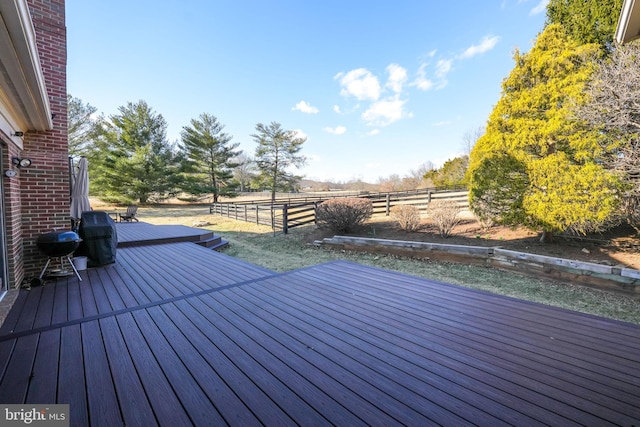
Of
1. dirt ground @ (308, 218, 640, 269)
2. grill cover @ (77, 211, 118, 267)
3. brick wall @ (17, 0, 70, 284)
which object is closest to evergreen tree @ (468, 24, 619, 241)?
dirt ground @ (308, 218, 640, 269)

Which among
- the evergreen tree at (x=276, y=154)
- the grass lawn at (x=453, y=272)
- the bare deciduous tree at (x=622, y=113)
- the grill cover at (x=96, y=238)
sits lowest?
the grass lawn at (x=453, y=272)

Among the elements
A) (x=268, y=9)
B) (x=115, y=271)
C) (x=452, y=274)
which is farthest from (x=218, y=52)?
(x=452, y=274)

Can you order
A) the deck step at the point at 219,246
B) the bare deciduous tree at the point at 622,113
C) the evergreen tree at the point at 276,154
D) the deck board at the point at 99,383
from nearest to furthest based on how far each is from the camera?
the deck board at the point at 99,383 → the bare deciduous tree at the point at 622,113 → the deck step at the point at 219,246 → the evergreen tree at the point at 276,154

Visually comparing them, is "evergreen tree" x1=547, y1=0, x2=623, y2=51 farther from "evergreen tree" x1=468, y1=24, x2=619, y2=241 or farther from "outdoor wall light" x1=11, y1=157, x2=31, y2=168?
"outdoor wall light" x1=11, y1=157, x2=31, y2=168

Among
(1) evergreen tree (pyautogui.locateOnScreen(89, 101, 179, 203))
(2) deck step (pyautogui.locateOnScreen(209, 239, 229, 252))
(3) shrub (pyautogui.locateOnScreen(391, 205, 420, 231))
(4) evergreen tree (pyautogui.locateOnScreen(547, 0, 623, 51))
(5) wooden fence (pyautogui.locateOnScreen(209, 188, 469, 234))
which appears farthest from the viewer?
(1) evergreen tree (pyautogui.locateOnScreen(89, 101, 179, 203))

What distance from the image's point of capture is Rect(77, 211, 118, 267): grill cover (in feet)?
13.6

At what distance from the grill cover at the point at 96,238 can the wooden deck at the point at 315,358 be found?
1053 mm

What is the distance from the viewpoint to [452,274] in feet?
17.0

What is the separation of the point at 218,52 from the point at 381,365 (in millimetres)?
13712

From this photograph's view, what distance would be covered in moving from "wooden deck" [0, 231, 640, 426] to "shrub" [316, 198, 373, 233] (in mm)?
5369

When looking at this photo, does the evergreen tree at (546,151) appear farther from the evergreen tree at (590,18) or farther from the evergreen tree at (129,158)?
the evergreen tree at (129,158)

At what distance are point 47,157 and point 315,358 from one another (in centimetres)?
477

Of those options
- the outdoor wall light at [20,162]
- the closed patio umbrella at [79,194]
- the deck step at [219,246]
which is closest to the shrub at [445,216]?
the deck step at [219,246]

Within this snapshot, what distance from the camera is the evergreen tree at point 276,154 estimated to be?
23766 millimetres
